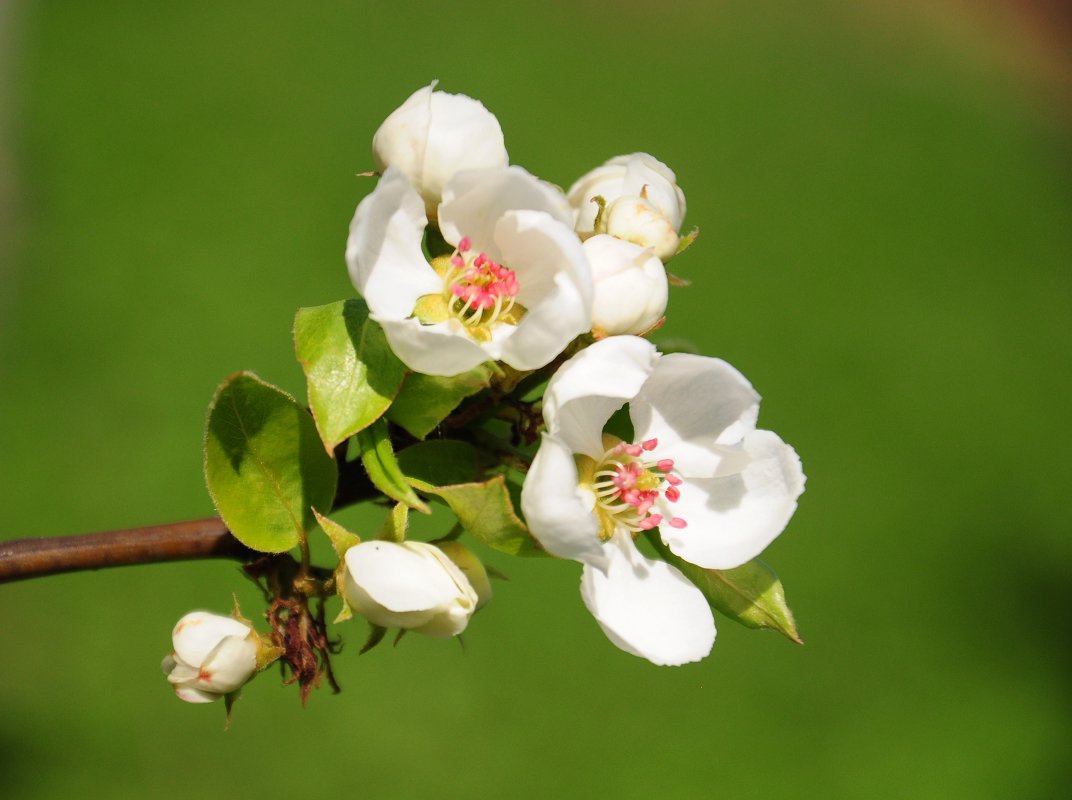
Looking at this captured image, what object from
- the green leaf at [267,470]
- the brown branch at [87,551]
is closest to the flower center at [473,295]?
the green leaf at [267,470]

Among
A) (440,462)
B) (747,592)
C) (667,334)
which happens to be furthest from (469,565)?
(667,334)

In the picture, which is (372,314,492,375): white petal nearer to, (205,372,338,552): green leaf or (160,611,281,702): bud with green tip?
(205,372,338,552): green leaf

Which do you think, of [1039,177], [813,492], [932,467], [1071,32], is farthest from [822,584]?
[1071,32]

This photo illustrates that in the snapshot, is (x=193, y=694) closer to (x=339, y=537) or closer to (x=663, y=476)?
(x=339, y=537)

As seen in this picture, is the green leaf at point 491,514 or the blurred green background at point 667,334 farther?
the blurred green background at point 667,334

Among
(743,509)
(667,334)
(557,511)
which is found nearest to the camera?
(557,511)

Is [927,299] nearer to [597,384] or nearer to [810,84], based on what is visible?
[810,84]

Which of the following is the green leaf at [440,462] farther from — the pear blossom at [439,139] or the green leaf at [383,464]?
the pear blossom at [439,139]
